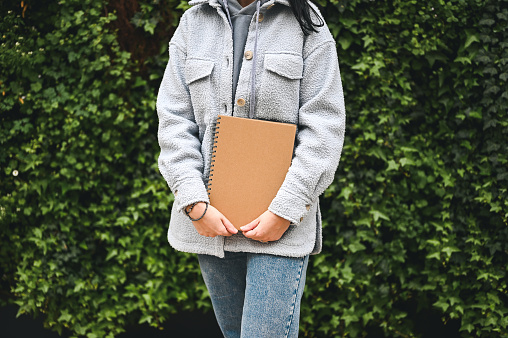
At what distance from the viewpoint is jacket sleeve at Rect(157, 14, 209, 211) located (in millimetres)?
1546

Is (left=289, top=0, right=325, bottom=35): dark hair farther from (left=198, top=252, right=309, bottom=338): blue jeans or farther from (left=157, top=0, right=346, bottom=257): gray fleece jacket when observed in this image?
(left=198, top=252, right=309, bottom=338): blue jeans

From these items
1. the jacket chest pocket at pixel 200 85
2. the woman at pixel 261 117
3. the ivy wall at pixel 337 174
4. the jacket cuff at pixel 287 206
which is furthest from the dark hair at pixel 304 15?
the ivy wall at pixel 337 174

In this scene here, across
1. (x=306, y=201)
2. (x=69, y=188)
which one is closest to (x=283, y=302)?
(x=306, y=201)

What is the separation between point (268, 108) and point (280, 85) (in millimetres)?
81

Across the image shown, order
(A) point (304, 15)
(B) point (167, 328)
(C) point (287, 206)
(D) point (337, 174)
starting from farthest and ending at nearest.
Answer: (B) point (167, 328), (D) point (337, 174), (A) point (304, 15), (C) point (287, 206)

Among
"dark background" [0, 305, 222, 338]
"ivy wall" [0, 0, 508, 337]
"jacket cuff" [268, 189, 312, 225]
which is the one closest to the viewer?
"jacket cuff" [268, 189, 312, 225]

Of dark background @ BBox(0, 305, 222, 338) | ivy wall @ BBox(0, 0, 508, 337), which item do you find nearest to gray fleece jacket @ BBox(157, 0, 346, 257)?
ivy wall @ BBox(0, 0, 508, 337)

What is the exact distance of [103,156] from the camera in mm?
2840

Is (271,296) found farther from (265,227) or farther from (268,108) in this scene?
(268,108)

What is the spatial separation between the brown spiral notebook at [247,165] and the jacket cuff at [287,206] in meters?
0.05

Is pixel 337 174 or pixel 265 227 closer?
pixel 265 227

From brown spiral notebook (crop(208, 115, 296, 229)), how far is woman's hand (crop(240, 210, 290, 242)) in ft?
0.10

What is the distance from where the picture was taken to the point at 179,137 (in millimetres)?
1616

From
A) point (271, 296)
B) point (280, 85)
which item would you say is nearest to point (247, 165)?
point (280, 85)
